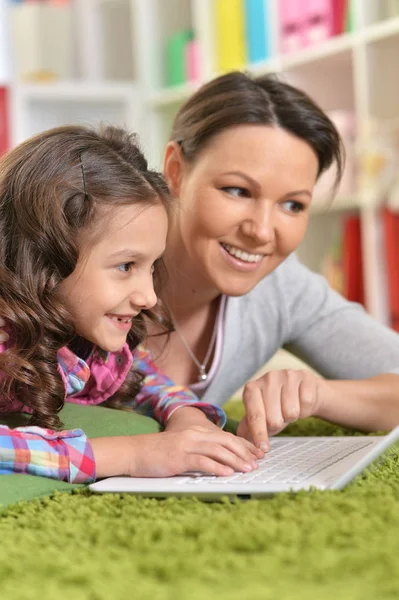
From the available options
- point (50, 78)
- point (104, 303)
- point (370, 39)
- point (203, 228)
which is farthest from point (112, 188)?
point (50, 78)

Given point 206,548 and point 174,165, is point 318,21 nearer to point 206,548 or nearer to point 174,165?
point 174,165

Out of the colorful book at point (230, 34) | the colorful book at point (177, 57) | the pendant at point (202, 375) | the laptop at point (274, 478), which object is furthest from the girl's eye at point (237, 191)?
the colorful book at point (177, 57)

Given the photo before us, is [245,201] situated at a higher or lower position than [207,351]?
higher

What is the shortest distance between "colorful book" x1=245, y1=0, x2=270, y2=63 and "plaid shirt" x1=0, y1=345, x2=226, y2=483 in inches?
86.9

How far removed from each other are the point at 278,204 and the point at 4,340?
1.80 feet

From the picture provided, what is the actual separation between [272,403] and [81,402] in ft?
1.07

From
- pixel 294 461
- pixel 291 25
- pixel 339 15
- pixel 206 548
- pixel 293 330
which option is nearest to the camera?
pixel 206 548

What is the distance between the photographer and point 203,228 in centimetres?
149

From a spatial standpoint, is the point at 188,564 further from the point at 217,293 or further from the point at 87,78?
the point at 87,78

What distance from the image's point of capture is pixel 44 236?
3.76 ft

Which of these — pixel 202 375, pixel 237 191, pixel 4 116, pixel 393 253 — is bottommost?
pixel 202 375

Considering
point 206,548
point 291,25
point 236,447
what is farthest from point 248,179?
point 291,25

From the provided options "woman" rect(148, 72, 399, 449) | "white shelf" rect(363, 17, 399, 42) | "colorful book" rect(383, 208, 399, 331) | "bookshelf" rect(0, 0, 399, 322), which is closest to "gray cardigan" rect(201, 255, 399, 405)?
"woman" rect(148, 72, 399, 449)

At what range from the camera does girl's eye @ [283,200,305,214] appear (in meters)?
1.48
